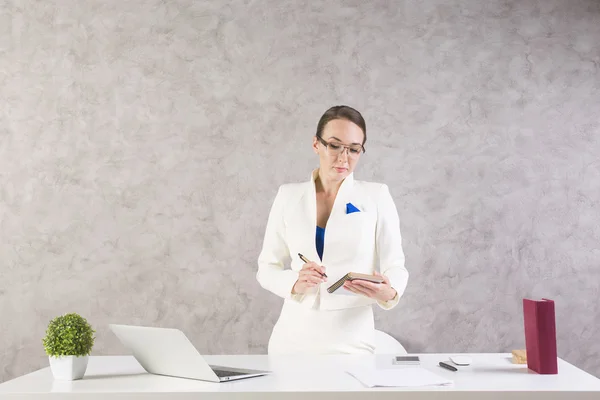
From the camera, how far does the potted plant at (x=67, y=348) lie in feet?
6.44

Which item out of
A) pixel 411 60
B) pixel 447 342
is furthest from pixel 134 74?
pixel 447 342

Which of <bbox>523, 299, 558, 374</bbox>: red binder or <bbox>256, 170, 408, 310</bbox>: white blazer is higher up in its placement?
<bbox>256, 170, 408, 310</bbox>: white blazer

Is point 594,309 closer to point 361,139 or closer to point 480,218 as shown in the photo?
point 480,218

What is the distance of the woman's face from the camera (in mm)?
2820

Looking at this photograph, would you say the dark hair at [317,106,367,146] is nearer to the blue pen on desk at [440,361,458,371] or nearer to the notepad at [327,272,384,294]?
the notepad at [327,272,384,294]

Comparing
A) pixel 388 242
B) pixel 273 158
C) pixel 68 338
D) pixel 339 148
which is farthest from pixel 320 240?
pixel 273 158

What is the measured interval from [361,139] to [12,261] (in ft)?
8.33

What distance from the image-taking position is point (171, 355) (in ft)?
6.27

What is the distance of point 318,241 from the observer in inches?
112

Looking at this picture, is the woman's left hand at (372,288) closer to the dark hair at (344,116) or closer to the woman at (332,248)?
the woman at (332,248)

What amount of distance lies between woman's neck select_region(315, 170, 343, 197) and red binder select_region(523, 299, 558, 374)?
1.11 m

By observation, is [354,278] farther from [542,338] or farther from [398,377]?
[542,338]

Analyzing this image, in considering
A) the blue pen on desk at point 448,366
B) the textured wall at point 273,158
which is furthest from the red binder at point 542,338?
the textured wall at point 273,158

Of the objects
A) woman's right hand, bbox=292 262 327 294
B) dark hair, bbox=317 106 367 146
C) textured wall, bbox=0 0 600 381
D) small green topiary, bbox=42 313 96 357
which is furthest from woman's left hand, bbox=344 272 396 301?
textured wall, bbox=0 0 600 381
